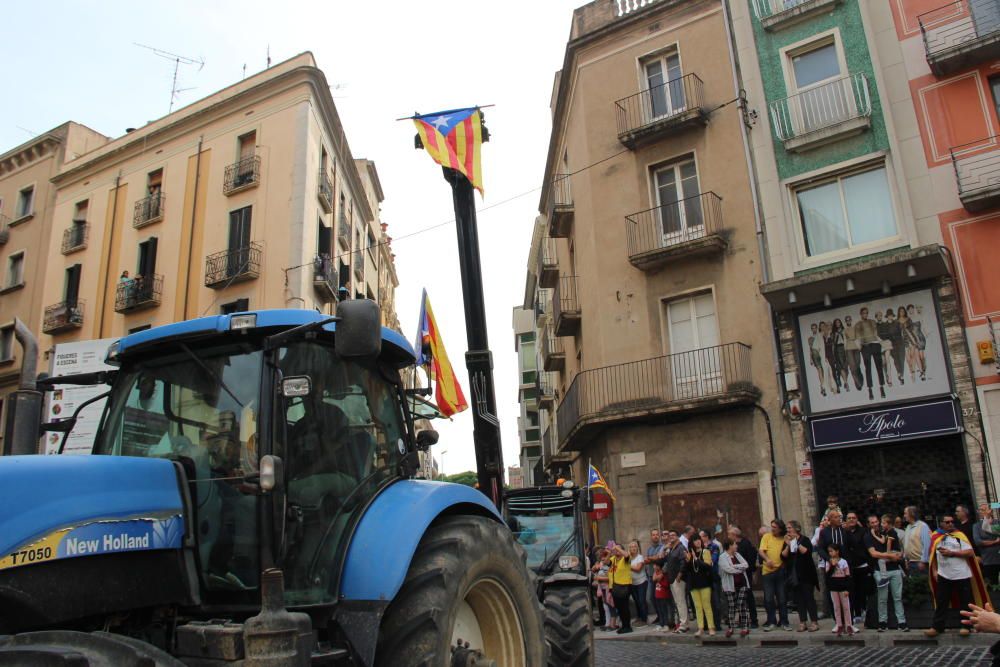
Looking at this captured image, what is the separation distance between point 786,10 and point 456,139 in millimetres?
13131

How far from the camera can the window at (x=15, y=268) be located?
28875mm

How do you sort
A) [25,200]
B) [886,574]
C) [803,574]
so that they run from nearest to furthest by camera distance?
[886,574] → [803,574] → [25,200]

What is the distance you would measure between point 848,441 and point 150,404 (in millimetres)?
13963

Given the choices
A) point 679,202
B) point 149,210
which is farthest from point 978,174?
point 149,210

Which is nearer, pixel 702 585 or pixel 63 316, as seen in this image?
pixel 702 585

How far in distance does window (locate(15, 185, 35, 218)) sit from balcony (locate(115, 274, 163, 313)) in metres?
9.15

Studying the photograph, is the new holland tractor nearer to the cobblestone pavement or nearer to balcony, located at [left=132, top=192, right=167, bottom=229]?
the cobblestone pavement

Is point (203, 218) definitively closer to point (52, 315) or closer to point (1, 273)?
point (52, 315)

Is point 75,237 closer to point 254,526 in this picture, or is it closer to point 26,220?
point 26,220

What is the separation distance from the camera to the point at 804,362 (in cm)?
1588

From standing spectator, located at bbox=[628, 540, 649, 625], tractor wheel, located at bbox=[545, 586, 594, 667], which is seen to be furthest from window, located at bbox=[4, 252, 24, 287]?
tractor wheel, located at bbox=[545, 586, 594, 667]

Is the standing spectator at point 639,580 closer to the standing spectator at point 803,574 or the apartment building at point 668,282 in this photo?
the apartment building at point 668,282

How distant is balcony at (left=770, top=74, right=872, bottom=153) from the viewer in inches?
619

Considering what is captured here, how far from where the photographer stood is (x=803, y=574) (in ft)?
38.4
